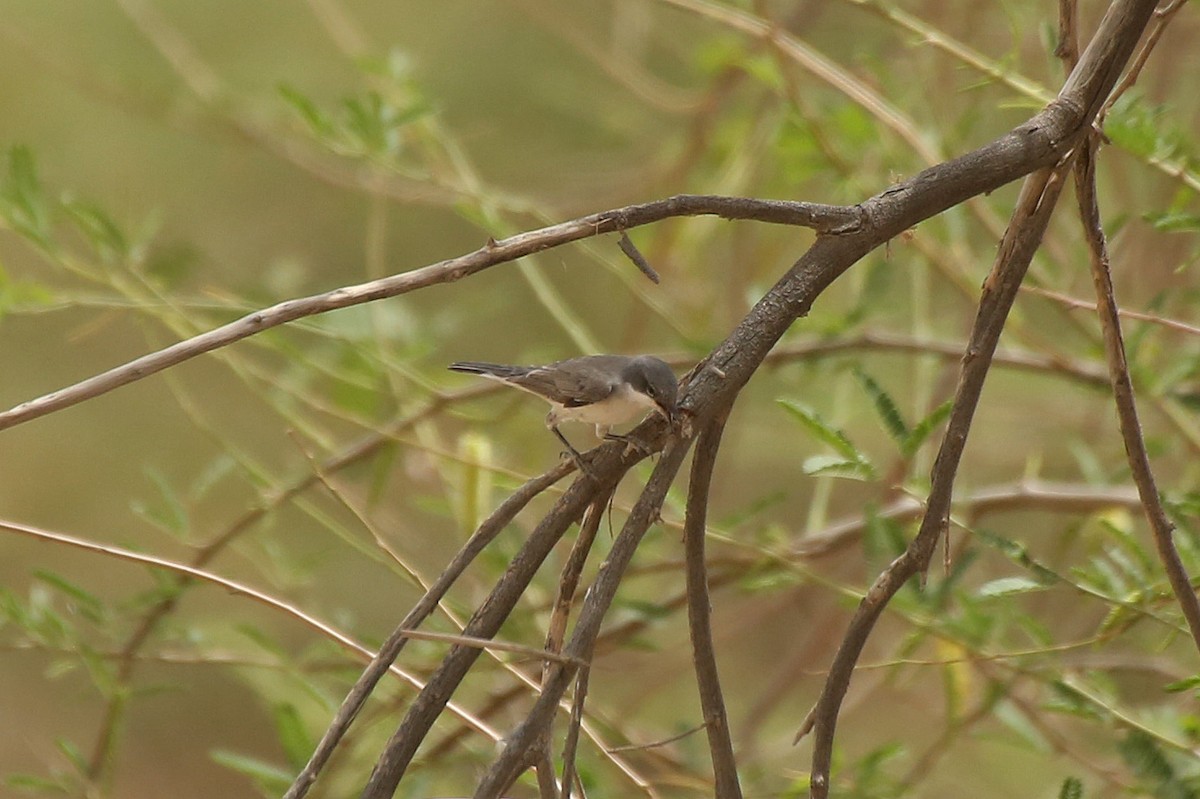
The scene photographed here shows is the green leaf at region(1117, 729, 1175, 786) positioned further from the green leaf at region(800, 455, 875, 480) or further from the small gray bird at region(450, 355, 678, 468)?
the small gray bird at region(450, 355, 678, 468)

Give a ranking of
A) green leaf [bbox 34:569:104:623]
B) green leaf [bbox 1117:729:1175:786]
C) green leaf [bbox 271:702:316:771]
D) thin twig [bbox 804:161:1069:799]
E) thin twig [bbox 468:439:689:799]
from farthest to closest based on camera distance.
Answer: green leaf [bbox 271:702:316:771] → green leaf [bbox 34:569:104:623] → green leaf [bbox 1117:729:1175:786] → thin twig [bbox 804:161:1069:799] → thin twig [bbox 468:439:689:799]

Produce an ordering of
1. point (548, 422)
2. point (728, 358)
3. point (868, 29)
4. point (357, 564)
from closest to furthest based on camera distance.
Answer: point (728, 358)
point (548, 422)
point (868, 29)
point (357, 564)

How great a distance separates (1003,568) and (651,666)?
817mm

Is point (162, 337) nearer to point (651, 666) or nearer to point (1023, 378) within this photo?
point (651, 666)

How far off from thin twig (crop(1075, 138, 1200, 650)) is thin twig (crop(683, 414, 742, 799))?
291mm

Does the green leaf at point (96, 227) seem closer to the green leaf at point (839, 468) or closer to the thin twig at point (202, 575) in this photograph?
the thin twig at point (202, 575)

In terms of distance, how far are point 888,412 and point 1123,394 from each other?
14cm

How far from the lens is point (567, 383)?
0.97 meters

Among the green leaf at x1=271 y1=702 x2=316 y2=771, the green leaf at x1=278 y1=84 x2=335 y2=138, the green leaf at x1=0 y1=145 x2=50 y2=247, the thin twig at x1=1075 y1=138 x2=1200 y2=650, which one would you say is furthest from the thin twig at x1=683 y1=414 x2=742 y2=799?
the green leaf at x1=0 y1=145 x2=50 y2=247

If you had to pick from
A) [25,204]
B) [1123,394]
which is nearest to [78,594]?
[25,204]

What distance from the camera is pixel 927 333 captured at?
5.24 ft

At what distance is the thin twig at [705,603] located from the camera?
648mm

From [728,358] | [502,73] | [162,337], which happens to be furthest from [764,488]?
[728,358]

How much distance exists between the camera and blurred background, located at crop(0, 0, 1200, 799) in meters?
1.16
